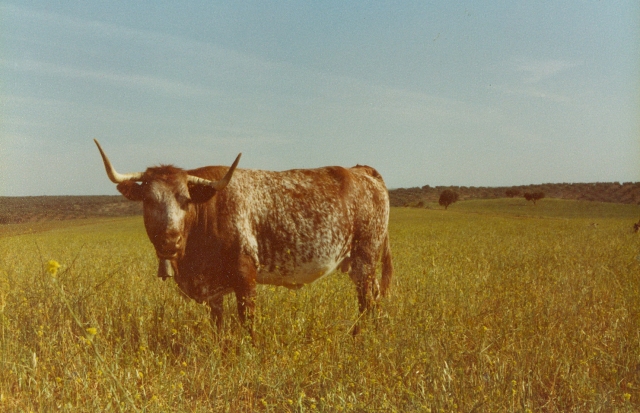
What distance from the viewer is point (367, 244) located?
22.2ft

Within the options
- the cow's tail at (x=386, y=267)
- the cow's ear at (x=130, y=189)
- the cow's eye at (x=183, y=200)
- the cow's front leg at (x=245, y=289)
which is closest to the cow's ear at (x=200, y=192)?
the cow's eye at (x=183, y=200)

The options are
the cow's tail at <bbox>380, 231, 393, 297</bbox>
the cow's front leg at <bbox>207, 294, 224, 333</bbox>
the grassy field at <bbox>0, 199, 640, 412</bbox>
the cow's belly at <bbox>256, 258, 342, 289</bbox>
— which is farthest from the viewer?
the cow's tail at <bbox>380, 231, 393, 297</bbox>

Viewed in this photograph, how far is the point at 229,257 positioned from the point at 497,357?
3.01 m

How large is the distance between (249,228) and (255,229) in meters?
0.10

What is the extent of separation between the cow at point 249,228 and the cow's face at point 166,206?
0.01 meters

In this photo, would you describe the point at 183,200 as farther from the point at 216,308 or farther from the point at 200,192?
the point at 216,308

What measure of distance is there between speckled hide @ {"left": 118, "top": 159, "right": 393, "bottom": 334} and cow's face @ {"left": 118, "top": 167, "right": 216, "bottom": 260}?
10 millimetres

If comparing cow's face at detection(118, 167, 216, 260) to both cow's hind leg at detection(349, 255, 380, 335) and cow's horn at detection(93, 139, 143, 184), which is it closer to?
cow's horn at detection(93, 139, 143, 184)

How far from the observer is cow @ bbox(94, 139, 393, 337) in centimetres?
505

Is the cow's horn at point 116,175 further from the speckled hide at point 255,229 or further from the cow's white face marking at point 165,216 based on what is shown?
the cow's white face marking at point 165,216

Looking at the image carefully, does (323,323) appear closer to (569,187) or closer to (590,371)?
(590,371)

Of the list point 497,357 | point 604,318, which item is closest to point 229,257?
point 497,357

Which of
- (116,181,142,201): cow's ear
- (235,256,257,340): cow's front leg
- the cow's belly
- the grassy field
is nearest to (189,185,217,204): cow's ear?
(116,181,142,201): cow's ear

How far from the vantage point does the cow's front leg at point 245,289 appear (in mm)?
5316
